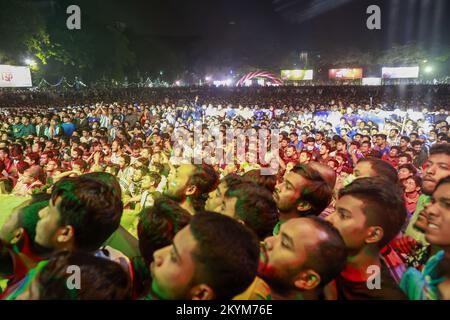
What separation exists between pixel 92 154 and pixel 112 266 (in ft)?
20.1

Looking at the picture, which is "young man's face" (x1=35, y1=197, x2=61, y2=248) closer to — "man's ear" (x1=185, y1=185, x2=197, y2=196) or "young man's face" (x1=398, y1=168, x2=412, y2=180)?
"man's ear" (x1=185, y1=185, x2=197, y2=196)

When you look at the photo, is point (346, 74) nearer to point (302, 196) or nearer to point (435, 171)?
point (435, 171)

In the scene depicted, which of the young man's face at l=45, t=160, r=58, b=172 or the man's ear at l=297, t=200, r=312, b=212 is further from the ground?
the man's ear at l=297, t=200, r=312, b=212

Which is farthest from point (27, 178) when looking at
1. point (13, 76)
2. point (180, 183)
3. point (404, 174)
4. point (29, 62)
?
point (29, 62)

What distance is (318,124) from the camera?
13305 millimetres

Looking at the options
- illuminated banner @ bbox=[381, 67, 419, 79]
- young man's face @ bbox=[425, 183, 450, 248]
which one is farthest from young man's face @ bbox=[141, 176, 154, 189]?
illuminated banner @ bbox=[381, 67, 419, 79]

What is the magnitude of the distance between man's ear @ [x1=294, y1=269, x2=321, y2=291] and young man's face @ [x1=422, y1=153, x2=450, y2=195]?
2240 millimetres

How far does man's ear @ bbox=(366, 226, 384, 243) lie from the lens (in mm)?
2373

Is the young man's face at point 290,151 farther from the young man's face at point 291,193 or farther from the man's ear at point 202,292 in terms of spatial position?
the man's ear at point 202,292

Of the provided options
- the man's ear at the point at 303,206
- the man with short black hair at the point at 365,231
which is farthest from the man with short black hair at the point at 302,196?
the man with short black hair at the point at 365,231

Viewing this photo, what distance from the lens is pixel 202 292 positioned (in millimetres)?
1717
